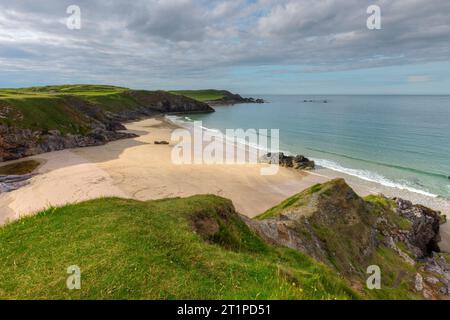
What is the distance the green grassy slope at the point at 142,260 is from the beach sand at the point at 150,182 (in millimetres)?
17710

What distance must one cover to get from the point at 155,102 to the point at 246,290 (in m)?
152

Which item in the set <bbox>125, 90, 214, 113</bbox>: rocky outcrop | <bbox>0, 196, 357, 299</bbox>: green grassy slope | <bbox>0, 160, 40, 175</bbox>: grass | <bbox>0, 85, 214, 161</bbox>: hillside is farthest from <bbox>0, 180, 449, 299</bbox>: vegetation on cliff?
<bbox>125, 90, 214, 113</bbox>: rocky outcrop

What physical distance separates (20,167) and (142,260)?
44551 mm

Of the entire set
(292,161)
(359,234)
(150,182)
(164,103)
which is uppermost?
(164,103)

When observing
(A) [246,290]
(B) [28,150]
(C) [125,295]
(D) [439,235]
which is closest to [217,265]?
(A) [246,290]

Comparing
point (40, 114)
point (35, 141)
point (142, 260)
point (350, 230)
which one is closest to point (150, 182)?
→ point (350, 230)

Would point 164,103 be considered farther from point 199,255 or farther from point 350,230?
point 199,255

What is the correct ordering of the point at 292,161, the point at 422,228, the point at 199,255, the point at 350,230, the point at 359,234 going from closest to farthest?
the point at 199,255 < the point at 359,234 < the point at 350,230 < the point at 422,228 < the point at 292,161

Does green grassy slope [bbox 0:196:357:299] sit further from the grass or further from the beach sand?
the grass

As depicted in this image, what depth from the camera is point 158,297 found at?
8.13 meters

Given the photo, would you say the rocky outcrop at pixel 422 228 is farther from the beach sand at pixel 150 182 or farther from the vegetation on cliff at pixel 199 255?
the vegetation on cliff at pixel 199 255

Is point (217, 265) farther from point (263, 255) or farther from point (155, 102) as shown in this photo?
point (155, 102)

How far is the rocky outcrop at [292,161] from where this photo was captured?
52812 millimetres

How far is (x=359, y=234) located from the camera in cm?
2155
